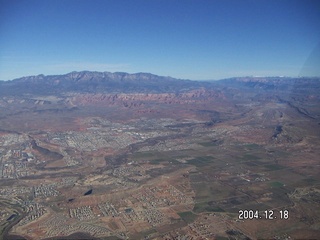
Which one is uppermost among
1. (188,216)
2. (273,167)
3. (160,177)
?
(273,167)

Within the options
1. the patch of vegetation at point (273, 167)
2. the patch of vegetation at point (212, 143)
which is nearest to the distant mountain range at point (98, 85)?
the patch of vegetation at point (212, 143)

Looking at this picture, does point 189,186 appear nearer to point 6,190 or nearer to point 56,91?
point 6,190

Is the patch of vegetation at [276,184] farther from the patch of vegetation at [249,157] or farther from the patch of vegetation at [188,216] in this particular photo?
the patch of vegetation at [188,216]

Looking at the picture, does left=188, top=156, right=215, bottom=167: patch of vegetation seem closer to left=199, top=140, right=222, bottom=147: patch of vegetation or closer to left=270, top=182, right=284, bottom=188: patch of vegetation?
left=199, top=140, right=222, bottom=147: patch of vegetation

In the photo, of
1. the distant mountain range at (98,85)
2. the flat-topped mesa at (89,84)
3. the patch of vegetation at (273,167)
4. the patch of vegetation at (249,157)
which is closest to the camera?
the patch of vegetation at (273,167)

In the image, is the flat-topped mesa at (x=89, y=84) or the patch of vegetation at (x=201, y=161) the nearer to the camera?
the patch of vegetation at (x=201, y=161)

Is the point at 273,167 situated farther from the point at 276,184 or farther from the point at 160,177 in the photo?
the point at 160,177

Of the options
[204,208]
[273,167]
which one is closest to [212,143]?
[273,167]

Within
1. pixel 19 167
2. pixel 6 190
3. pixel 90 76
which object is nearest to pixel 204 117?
pixel 19 167
